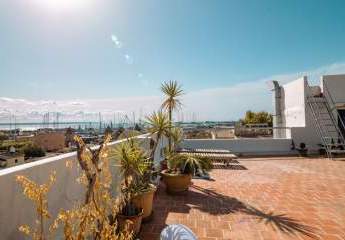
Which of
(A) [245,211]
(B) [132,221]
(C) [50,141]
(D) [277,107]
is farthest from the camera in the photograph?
(C) [50,141]

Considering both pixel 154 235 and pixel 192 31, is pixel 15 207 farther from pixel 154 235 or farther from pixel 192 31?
pixel 192 31

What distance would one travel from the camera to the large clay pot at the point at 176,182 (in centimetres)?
509

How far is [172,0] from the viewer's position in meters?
7.01

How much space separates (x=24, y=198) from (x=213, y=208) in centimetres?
330

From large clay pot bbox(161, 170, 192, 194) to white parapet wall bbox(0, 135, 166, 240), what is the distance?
2.39 meters

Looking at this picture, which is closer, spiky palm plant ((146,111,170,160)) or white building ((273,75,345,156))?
spiky palm plant ((146,111,170,160))

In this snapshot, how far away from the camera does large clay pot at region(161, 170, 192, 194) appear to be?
5090mm

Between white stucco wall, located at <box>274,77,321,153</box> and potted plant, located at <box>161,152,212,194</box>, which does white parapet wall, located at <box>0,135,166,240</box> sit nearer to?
potted plant, located at <box>161,152,212,194</box>

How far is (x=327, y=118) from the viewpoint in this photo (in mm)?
11328

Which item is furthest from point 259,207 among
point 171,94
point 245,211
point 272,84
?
point 272,84

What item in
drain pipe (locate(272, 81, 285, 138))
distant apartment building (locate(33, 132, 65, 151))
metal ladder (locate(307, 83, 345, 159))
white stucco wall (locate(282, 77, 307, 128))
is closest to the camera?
metal ladder (locate(307, 83, 345, 159))

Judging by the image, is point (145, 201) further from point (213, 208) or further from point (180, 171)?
point (180, 171)

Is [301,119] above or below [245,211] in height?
above

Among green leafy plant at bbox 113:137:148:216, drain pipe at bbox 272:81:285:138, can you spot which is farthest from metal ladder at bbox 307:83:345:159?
green leafy plant at bbox 113:137:148:216
